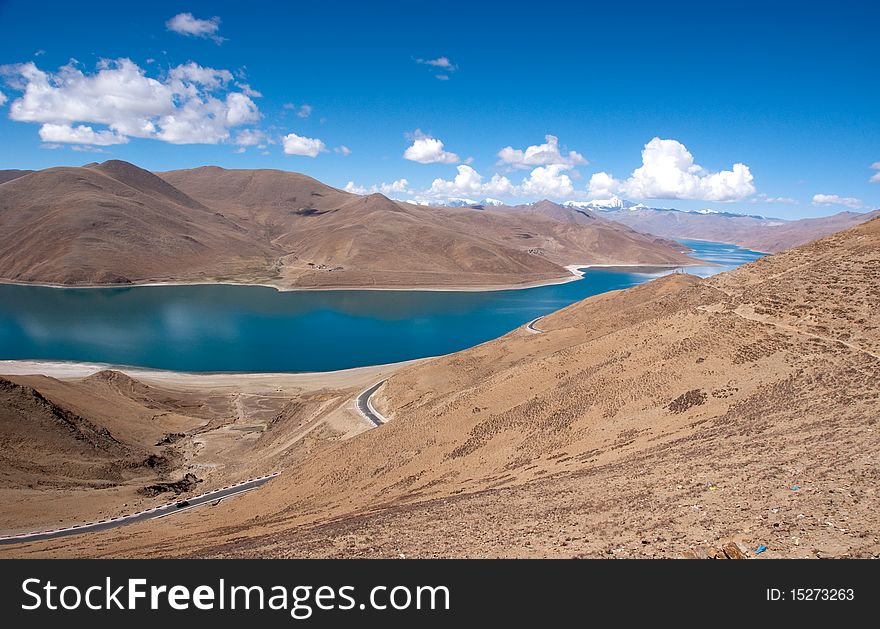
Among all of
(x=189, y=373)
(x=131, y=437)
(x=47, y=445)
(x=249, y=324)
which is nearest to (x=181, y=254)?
(x=249, y=324)

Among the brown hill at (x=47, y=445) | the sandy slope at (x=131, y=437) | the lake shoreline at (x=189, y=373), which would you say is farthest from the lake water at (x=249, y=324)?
the brown hill at (x=47, y=445)

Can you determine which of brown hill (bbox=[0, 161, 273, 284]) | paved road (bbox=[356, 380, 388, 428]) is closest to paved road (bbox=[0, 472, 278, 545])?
paved road (bbox=[356, 380, 388, 428])

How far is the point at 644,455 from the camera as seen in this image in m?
18.3

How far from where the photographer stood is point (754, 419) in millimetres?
18875

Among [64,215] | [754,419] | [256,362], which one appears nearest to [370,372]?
[256,362]

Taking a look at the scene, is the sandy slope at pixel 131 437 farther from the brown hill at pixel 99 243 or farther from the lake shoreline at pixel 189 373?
the brown hill at pixel 99 243

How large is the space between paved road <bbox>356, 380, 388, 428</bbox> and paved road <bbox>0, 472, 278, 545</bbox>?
823cm

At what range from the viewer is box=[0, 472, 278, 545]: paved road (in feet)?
79.3

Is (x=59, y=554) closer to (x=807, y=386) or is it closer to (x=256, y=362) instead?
(x=807, y=386)

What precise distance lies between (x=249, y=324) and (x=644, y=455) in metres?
97.4

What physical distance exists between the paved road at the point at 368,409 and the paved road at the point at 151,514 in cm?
823

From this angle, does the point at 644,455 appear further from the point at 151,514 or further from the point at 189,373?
the point at 189,373

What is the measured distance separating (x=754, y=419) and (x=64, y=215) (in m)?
205

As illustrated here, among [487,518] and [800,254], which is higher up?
[800,254]
